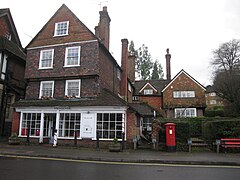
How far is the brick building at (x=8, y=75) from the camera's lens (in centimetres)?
2123

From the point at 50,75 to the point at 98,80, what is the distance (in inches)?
186

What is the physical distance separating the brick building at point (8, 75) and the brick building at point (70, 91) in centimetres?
250

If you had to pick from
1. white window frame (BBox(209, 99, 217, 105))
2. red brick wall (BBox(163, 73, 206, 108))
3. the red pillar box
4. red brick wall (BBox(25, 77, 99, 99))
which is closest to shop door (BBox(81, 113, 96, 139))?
red brick wall (BBox(25, 77, 99, 99))

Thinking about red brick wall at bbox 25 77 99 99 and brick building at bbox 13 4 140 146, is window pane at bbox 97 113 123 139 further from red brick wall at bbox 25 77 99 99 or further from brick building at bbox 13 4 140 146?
red brick wall at bbox 25 77 99 99

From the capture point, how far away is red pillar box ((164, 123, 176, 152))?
14826 mm

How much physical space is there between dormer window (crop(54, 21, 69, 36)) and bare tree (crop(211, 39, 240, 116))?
2346 cm

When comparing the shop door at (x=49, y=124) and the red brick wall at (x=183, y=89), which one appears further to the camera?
the red brick wall at (x=183, y=89)

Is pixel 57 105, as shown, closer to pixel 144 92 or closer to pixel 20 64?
pixel 20 64

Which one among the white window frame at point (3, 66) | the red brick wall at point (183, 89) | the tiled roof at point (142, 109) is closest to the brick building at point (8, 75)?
the white window frame at point (3, 66)

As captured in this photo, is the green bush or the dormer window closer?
the green bush

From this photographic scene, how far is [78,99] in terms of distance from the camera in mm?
18516

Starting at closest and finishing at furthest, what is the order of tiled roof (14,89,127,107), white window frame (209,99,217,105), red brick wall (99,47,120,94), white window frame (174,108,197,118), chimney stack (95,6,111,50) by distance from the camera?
tiled roof (14,89,127,107), red brick wall (99,47,120,94), chimney stack (95,6,111,50), white window frame (174,108,197,118), white window frame (209,99,217,105)

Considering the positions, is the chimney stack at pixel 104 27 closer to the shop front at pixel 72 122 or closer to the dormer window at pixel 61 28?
the dormer window at pixel 61 28

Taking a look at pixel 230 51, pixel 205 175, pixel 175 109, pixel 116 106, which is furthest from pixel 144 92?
pixel 205 175
